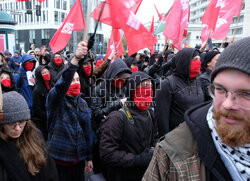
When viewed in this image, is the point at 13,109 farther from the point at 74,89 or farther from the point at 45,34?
the point at 45,34

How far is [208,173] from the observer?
117 cm

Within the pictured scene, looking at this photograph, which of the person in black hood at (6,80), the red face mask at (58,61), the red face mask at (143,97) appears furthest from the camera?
the red face mask at (58,61)

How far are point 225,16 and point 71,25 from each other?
11.8ft

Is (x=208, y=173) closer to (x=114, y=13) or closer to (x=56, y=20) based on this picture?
(x=114, y=13)

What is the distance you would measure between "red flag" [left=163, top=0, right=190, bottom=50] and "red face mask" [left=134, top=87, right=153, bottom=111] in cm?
234

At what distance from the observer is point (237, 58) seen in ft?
3.60

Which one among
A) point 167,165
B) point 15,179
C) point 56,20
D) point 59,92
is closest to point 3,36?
point 59,92

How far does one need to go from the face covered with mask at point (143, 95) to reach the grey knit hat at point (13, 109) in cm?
123

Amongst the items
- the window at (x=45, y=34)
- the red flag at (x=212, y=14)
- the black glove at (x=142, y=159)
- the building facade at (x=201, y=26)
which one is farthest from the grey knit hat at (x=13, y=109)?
the window at (x=45, y=34)

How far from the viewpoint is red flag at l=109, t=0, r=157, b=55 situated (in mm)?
3855

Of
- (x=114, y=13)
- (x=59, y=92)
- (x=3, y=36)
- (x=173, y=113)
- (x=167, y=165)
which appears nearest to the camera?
(x=167, y=165)

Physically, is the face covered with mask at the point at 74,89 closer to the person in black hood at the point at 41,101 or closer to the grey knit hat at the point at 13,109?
the grey knit hat at the point at 13,109

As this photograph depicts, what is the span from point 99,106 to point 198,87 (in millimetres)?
1536

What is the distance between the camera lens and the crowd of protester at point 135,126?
3.70 ft
